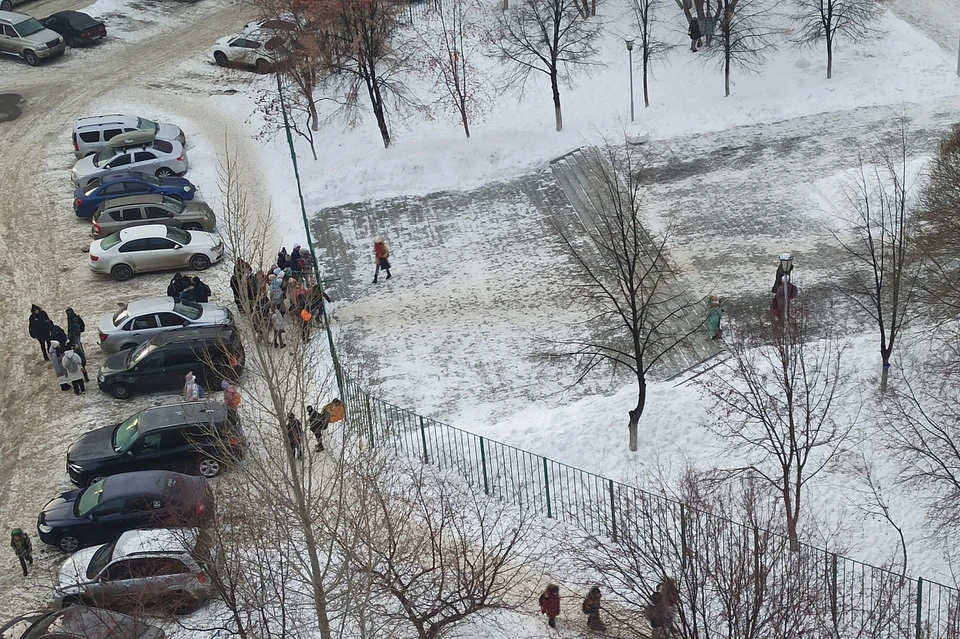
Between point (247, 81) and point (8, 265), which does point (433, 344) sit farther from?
point (247, 81)

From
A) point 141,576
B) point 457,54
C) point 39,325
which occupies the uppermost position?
point 457,54

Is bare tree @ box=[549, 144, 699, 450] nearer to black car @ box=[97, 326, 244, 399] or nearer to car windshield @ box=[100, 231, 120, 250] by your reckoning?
black car @ box=[97, 326, 244, 399]

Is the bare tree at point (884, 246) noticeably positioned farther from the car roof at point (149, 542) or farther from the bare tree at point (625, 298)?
the car roof at point (149, 542)

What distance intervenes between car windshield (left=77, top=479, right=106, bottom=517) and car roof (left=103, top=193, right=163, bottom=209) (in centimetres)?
1177

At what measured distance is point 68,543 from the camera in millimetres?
19750

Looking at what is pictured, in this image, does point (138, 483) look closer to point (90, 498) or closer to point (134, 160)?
point (90, 498)

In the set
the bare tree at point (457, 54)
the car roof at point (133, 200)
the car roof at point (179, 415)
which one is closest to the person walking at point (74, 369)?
the car roof at point (179, 415)

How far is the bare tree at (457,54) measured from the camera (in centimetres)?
3491

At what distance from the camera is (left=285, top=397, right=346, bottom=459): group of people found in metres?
18.2

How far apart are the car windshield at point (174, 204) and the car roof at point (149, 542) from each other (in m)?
13.7

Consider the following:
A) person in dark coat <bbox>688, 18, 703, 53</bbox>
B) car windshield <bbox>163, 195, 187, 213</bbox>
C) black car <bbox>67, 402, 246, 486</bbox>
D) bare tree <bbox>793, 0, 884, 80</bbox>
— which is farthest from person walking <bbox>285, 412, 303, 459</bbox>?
bare tree <bbox>793, 0, 884, 80</bbox>

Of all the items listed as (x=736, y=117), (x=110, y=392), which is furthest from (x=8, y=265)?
(x=736, y=117)

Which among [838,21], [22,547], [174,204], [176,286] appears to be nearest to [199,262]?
[176,286]

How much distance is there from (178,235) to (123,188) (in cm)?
365
